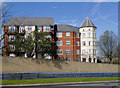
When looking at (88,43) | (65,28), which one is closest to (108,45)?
(88,43)

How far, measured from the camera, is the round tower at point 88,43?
41.7m

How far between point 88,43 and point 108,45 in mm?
7244

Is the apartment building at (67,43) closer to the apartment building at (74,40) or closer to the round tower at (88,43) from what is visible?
the apartment building at (74,40)

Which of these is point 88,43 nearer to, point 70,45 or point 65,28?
point 70,45

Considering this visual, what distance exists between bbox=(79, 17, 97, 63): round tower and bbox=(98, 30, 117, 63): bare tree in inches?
206

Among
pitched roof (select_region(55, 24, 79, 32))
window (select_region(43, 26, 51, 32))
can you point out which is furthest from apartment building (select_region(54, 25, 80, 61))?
window (select_region(43, 26, 51, 32))

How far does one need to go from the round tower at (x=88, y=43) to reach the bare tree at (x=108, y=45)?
524cm

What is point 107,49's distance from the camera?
118 feet

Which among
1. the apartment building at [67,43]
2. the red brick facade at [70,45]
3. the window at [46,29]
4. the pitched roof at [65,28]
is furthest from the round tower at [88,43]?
the window at [46,29]

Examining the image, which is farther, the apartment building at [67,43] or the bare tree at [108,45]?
the apartment building at [67,43]

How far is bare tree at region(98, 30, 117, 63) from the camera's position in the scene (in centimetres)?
3544

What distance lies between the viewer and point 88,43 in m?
42.2

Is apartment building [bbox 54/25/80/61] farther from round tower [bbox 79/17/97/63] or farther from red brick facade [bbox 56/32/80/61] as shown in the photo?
round tower [bbox 79/17/97/63]

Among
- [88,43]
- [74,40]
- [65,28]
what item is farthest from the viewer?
[65,28]
